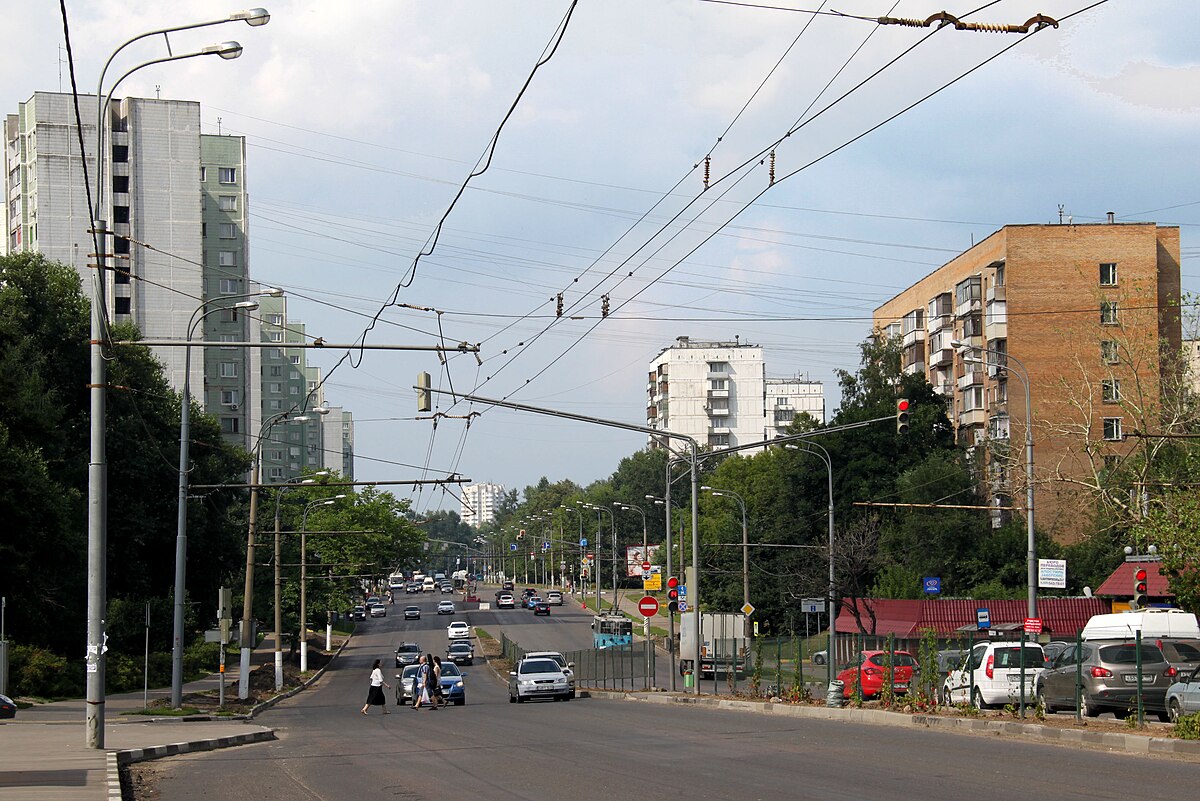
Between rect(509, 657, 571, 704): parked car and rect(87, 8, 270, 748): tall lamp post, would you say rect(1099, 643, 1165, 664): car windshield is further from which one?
rect(509, 657, 571, 704): parked car

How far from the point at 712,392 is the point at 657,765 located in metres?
133

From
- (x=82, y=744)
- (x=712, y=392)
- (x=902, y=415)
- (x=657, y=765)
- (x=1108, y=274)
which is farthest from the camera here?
(x=712, y=392)

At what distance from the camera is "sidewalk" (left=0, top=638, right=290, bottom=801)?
14.8 metres

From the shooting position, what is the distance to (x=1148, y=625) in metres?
30.8

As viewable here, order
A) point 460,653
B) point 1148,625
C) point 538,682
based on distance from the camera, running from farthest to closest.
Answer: point 460,653 < point 538,682 < point 1148,625

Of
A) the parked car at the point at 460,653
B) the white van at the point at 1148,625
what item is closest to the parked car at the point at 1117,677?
the white van at the point at 1148,625

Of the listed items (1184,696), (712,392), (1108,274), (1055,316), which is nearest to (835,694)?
(1184,696)

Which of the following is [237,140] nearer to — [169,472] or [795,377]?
[169,472]

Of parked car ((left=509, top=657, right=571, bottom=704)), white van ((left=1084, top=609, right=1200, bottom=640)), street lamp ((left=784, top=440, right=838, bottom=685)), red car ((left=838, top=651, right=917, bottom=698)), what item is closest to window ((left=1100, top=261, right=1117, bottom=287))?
street lamp ((left=784, top=440, right=838, bottom=685))

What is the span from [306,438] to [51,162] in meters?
77.5

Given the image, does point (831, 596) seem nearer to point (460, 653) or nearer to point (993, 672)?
point (993, 672)

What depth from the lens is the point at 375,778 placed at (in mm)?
16703

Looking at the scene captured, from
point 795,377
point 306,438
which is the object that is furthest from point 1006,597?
point 306,438

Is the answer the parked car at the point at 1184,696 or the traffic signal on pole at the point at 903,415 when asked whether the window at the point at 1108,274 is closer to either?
the traffic signal on pole at the point at 903,415
